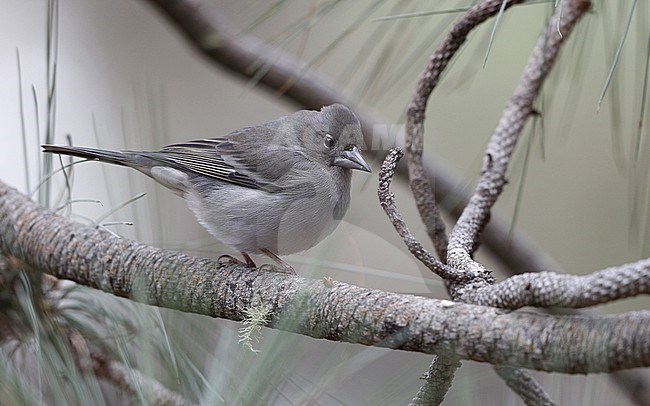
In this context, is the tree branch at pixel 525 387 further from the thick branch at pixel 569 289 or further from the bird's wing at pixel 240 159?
the bird's wing at pixel 240 159

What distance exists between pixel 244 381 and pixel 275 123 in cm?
113

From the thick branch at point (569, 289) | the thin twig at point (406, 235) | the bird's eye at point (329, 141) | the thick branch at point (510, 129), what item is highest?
the bird's eye at point (329, 141)

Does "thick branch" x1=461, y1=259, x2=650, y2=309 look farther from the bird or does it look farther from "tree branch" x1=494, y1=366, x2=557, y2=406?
the bird

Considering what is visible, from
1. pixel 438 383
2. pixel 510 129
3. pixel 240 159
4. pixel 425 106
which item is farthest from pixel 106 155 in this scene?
pixel 438 383

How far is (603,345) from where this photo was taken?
729 mm

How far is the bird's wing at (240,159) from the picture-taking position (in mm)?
1772

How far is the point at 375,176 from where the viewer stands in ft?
4.99

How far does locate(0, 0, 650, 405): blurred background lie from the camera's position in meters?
0.96

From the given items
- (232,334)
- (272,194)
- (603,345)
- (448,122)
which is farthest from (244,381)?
(448,122)

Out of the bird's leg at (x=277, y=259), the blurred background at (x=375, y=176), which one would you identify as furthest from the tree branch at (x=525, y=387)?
the bird's leg at (x=277, y=259)

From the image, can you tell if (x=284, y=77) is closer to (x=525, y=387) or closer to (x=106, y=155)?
(x=106, y=155)

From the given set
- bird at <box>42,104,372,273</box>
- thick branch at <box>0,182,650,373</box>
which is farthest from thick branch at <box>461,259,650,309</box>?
bird at <box>42,104,372,273</box>

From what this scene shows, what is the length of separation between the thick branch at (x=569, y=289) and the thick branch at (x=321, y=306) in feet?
0.06

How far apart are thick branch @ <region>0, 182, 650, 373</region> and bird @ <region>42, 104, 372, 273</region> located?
274 mm
